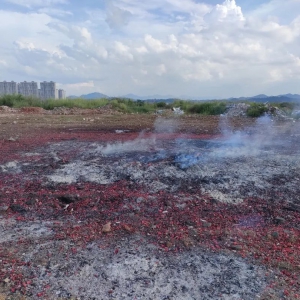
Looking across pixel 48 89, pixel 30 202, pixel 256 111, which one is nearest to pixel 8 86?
pixel 48 89

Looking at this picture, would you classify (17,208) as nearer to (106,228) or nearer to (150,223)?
(106,228)

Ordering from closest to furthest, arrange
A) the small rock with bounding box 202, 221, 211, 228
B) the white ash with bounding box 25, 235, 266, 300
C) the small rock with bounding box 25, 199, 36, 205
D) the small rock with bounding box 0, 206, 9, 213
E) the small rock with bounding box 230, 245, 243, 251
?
the white ash with bounding box 25, 235, 266, 300
the small rock with bounding box 230, 245, 243, 251
the small rock with bounding box 202, 221, 211, 228
the small rock with bounding box 0, 206, 9, 213
the small rock with bounding box 25, 199, 36, 205

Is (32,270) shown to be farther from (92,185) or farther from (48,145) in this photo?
(48,145)

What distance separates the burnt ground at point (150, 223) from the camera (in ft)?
9.53

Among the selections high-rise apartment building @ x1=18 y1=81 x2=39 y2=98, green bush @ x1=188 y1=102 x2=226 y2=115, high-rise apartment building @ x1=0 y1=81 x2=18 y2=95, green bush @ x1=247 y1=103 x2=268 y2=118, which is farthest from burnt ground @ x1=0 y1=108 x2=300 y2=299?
high-rise apartment building @ x1=0 y1=81 x2=18 y2=95

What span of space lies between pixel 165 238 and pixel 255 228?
120 cm

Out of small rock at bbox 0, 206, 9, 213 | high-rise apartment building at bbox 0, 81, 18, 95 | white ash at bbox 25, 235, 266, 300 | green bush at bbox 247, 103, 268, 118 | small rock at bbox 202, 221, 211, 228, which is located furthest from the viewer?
high-rise apartment building at bbox 0, 81, 18, 95

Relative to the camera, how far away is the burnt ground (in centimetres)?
290

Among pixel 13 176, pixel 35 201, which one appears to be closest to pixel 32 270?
pixel 35 201

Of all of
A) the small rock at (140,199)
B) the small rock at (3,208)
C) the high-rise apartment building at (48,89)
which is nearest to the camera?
the small rock at (3,208)

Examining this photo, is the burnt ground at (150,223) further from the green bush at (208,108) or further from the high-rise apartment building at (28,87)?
the high-rise apartment building at (28,87)

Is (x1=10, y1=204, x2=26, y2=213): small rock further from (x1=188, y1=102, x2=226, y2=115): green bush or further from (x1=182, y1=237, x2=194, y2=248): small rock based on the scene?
(x1=188, y1=102, x2=226, y2=115): green bush

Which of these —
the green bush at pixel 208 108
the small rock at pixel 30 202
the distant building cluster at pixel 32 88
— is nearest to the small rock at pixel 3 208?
the small rock at pixel 30 202

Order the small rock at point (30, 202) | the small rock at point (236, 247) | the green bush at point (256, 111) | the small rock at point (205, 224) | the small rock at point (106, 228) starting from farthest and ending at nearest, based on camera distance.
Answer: the green bush at point (256, 111) → the small rock at point (30, 202) → the small rock at point (205, 224) → the small rock at point (106, 228) → the small rock at point (236, 247)
